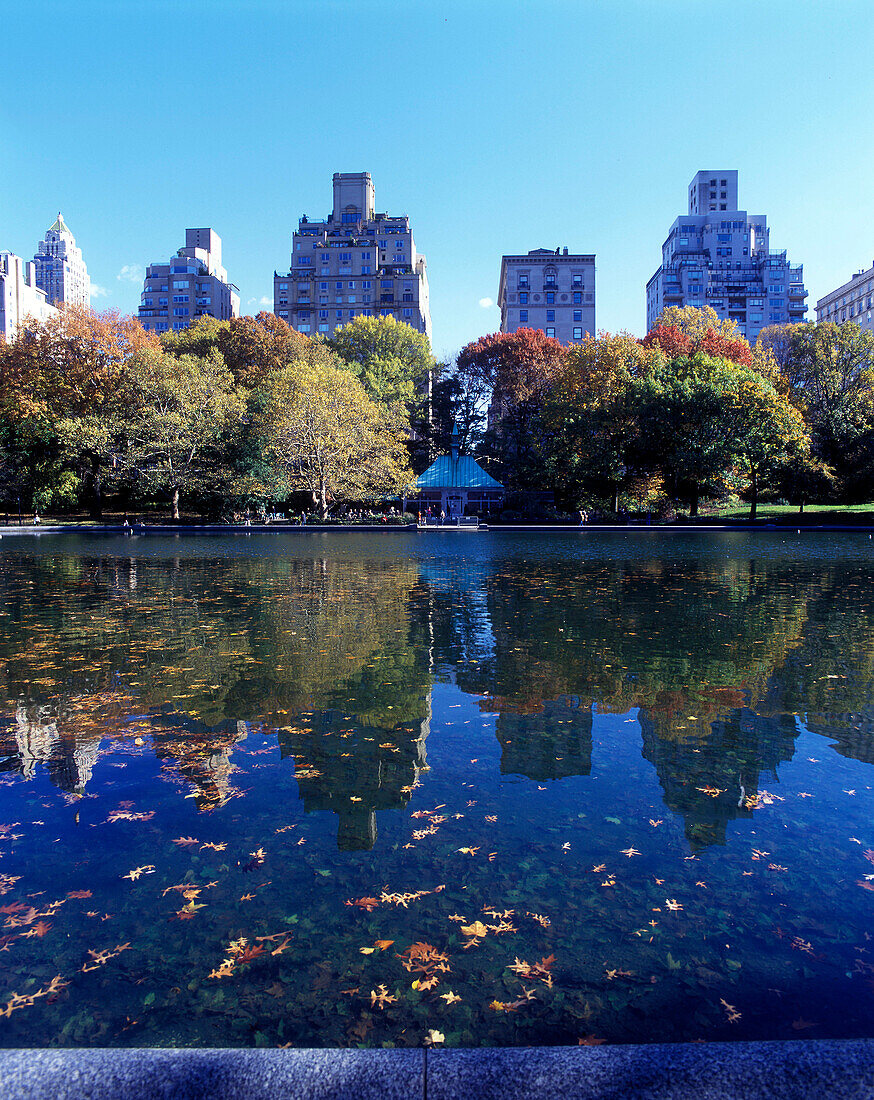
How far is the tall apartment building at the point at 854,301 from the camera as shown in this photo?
100875mm

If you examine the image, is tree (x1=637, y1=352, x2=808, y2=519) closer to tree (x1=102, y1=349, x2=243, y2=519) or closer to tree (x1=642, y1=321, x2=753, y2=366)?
tree (x1=642, y1=321, x2=753, y2=366)

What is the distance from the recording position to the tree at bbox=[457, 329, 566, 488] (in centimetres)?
5781

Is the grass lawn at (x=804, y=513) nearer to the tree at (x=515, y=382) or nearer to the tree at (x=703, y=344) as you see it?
the tree at (x=703, y=344)

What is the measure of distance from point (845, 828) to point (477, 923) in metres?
2.35

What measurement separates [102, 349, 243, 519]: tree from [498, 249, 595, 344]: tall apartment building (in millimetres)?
56149

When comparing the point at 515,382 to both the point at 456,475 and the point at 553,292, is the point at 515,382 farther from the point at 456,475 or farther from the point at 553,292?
the point at 553,292

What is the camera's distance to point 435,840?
3.79m

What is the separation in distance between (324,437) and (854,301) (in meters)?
98.3

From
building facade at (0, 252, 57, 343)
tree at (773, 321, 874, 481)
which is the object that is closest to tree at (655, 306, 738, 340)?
tree at (773, 321, 874, 481)

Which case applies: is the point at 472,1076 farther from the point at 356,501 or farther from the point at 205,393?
the point at 356,501

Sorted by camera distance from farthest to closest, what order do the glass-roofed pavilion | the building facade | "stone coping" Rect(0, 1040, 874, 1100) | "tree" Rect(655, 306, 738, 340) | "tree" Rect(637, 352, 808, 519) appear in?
the building facade, "tree" Rect(655, 306, 738, 340), the glass-roofed pavilion, "tree" Rect(637, 352, 808, 519), "stone coping" Rect(0, 1040, 874, 1100)

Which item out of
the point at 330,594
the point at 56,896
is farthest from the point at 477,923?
the point at 330,594

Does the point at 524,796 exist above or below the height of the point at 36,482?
below

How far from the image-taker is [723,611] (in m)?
11.3
